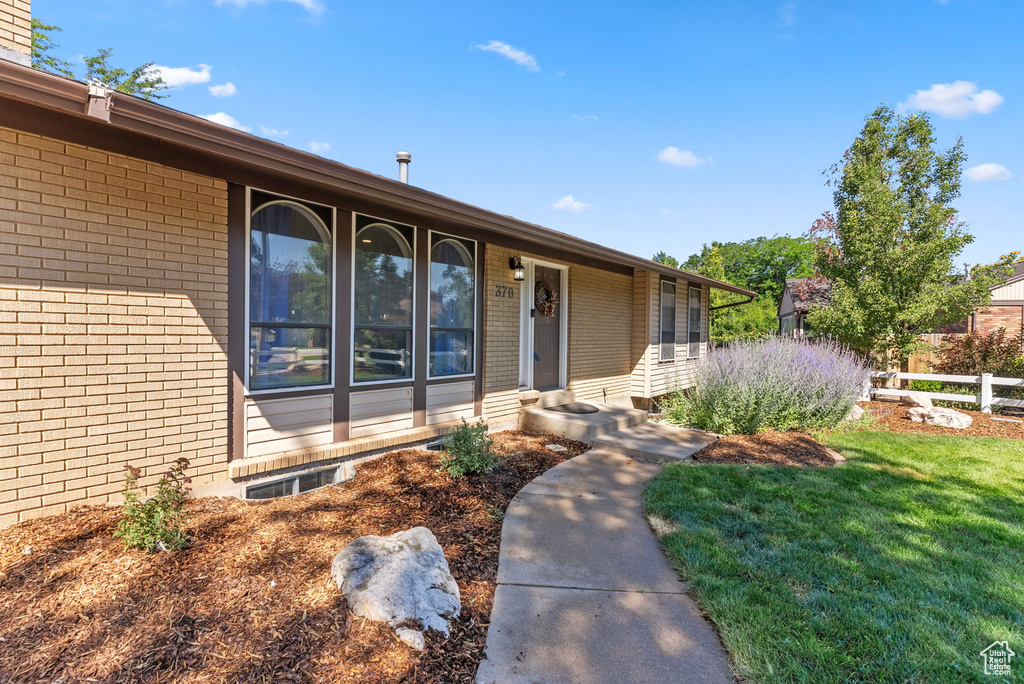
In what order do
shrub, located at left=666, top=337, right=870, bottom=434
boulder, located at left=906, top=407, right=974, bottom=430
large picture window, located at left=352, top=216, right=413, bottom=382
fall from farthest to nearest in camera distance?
boulder, located at left=906, top=407, right=974, bottom=430 → shrub, located at left=666, top=337, right=870, bottom=434 → large picture window, located at left=352, top=216, right=413, bottom=382

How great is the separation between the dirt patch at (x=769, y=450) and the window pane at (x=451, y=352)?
9.93 ft

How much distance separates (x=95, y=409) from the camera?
334cm

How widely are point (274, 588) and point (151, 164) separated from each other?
316cm

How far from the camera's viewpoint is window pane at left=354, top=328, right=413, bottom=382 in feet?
16.2

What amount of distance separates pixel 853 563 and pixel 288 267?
4869 mm

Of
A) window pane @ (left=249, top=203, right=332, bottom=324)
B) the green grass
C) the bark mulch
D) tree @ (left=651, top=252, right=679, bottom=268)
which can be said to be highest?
tree @ (left=651, top=252, right=679, bottom=268)

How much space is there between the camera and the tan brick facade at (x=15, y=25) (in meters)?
3.29

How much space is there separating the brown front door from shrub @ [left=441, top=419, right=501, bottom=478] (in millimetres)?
3077

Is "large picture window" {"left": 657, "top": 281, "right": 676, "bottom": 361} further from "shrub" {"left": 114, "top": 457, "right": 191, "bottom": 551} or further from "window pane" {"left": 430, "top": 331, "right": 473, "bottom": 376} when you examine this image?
Result: "shrub" {"left": 114, "top": 457, "right": 191, "bottom": 551}

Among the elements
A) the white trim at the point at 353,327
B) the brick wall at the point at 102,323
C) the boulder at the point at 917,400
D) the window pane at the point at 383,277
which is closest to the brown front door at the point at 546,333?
the white trim at the point at 353,327

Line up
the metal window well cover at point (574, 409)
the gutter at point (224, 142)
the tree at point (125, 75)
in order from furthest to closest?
the tree at point (125, 75)
the metal window well cover at point (574, 409)
the gutter at point (224, 142)

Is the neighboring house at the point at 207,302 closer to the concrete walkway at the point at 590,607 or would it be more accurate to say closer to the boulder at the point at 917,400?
the concrete walkway at the point at 590,607

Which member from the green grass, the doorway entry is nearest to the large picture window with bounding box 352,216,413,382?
the doorway entry

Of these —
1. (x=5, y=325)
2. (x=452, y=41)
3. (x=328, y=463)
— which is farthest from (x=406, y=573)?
(x=452, y=41)
